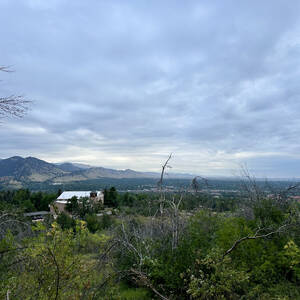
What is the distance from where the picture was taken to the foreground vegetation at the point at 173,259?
3980 millimetres

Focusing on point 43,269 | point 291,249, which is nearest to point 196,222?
point 291,249

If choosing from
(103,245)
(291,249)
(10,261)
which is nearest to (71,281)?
(10,261)

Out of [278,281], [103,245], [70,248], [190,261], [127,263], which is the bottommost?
[127,263]

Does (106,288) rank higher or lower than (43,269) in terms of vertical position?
lower

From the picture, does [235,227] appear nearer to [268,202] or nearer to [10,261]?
[268,202]

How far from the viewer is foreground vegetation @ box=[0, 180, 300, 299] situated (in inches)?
157

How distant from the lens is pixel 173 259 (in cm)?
696

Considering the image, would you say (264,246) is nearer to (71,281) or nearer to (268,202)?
(268,202)

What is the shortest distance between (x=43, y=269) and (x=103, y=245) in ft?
7.53

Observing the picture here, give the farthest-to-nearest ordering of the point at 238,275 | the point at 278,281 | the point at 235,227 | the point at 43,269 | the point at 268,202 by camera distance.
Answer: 1. the point at 268,202
2. the point at 235,227
3. the point at 278,281
4. the point at 238,275
5. the point at 43,269

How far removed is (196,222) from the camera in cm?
783

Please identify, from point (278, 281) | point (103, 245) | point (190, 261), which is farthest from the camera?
point (278, 281)

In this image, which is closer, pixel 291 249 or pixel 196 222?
pixel 291 249

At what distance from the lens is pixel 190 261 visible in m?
6.56
